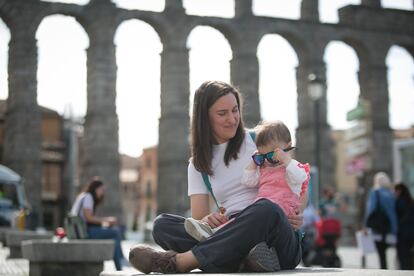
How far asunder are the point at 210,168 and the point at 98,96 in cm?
2650

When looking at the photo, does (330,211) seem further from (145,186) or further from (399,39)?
(145,186)

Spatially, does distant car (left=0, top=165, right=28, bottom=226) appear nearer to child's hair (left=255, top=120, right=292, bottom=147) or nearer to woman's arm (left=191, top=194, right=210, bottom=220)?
woman's arm (left=191, top=194, right=210, bottom=220)

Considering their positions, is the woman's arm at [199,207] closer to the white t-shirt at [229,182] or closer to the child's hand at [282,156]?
the white t-shirt at [229,182]

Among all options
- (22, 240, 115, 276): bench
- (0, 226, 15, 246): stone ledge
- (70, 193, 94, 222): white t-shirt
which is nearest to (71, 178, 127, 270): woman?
(70, 193, 94, 222): white t-shirt

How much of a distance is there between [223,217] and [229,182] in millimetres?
284

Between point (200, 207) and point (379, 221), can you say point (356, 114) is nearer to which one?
point (379, 221)

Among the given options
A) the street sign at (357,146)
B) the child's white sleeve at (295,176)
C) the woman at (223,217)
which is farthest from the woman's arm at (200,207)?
the street sign at (357,146)

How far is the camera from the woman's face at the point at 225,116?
4.60 m

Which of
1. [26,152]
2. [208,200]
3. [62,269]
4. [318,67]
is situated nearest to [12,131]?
[26,152]

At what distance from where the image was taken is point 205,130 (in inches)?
182

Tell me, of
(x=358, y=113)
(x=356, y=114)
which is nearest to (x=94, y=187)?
(x=358, y=113)

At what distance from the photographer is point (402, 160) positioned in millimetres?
17656

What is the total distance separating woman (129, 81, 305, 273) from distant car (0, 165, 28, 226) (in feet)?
70.9

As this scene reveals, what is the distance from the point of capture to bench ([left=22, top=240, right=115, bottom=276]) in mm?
8211
